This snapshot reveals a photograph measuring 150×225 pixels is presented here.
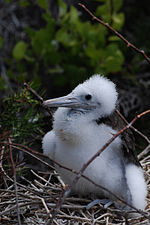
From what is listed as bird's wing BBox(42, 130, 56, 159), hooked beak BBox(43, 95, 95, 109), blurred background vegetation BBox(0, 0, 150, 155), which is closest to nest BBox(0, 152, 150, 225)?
bird's wing BBox(42, 130, 56, 159)

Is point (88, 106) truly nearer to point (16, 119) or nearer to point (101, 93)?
point (101, 93)

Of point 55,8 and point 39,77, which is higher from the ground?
point 55,8

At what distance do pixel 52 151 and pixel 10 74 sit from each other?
1947 mm

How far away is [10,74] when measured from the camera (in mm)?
4789

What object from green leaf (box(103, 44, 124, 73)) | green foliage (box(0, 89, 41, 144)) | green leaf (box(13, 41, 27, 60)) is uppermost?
green leaf (box(13, 41, 27, 60))

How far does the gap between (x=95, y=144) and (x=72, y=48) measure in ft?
7.36

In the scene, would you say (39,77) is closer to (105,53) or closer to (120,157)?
(105,53)

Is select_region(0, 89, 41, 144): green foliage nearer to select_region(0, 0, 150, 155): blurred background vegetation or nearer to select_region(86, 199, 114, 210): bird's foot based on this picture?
select_region(86, 199, 114, 210): bird's foot

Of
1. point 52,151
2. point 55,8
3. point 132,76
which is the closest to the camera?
point 52,151

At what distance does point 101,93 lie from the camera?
2869 millimetres

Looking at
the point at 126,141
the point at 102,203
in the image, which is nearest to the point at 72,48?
the point at 126,141

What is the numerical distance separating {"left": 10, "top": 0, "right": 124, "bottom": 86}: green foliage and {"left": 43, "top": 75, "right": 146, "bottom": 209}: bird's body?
5.03 ft

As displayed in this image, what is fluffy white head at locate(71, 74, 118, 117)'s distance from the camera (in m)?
2.87

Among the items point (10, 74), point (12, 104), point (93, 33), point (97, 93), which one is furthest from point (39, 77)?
point (97, 93)
